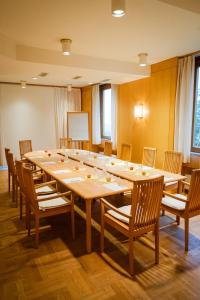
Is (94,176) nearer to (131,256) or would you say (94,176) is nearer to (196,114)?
(131,256)

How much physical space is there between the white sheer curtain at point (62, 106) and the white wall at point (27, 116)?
0.13 meters

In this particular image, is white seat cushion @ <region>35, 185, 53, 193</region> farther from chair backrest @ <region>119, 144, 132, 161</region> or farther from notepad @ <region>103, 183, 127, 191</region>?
chair backrest @ <region>119, 144, 132, 161</region>

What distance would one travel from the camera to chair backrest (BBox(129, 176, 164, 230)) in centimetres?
193

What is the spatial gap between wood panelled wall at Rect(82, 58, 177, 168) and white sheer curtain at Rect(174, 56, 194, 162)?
15 centimetres

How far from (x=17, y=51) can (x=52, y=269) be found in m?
3.03

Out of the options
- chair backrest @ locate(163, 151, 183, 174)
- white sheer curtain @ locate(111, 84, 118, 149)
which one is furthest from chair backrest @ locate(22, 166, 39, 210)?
white sheer curtain @ locate(111, 84, 118, 149)

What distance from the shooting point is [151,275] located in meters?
2.03

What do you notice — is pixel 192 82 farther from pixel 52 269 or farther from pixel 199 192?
pixel 52 269

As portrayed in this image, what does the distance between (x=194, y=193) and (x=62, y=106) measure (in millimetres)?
5572

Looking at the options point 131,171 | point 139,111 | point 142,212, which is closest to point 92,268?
point 142,212

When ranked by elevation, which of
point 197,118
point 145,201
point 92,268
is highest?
point 197,118

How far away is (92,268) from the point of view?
7.02 ft

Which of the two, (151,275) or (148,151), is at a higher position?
(148,151)

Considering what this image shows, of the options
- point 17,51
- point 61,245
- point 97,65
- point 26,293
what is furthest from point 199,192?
point 17,51
